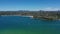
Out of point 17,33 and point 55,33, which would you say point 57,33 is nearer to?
point 55,33

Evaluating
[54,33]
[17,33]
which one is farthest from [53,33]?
[17,33]

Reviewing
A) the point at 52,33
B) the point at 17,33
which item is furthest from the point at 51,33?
the point at 17,33

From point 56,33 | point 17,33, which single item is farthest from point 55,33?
point 17,33

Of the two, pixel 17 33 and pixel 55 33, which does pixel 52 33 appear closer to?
pixel 55 33

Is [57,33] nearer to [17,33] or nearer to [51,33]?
[51,33]

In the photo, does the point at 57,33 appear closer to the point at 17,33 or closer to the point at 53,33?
the point at 53,33

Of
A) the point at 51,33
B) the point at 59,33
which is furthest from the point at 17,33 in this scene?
the point at 59,33
